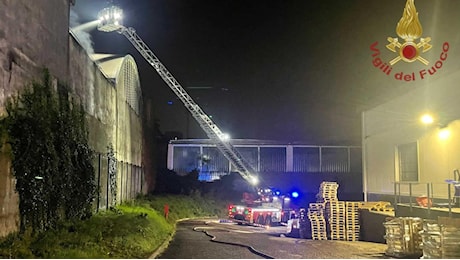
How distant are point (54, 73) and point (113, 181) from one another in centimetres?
858

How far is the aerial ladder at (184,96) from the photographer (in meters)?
22.4

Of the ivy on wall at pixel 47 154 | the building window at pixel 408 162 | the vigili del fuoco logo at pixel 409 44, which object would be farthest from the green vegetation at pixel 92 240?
the building window at pixel 408 162

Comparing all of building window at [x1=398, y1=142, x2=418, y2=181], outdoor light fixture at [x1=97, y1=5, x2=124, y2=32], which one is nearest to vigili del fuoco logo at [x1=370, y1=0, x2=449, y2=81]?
building window at [x1=398, y1=142, x2=418, y2=181]

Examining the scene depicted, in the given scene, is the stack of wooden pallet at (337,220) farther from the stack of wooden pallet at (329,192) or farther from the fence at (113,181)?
the fence at (113,181)

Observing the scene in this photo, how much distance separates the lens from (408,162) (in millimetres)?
20703

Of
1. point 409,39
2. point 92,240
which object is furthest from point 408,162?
point 92,240

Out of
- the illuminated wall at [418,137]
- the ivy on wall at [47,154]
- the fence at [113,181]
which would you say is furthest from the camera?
the fence at [113,181]

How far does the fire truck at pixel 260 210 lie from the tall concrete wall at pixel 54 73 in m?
6.66

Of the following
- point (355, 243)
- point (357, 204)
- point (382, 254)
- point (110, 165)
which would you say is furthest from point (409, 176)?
point (110, 165)

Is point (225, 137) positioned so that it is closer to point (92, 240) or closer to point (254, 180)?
point (254, 180)

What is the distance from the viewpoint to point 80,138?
1453cm

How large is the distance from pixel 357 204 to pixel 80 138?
1039 centimetres

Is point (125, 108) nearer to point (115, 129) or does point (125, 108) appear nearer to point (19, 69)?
point (115, 129)

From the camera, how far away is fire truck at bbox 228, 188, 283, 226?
26766mm
